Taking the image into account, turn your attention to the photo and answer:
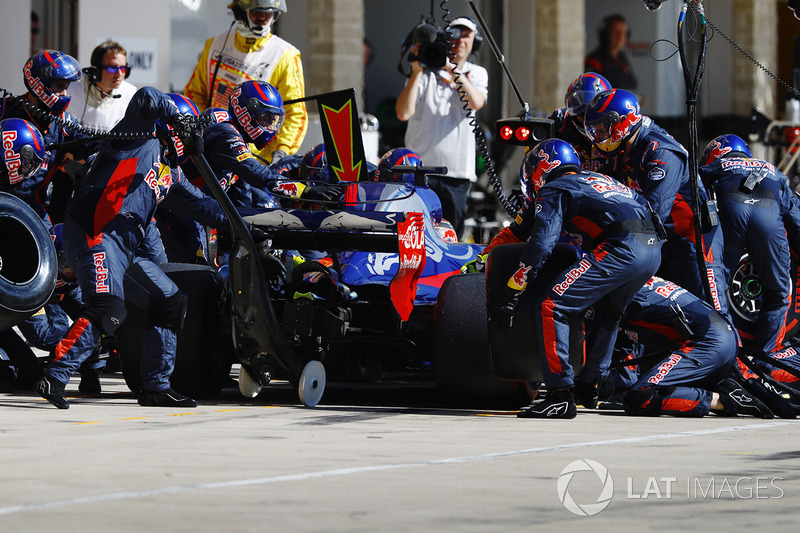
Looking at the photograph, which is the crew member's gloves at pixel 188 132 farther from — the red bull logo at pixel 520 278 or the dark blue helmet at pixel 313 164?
the dark blue helmet at pixel 313 164

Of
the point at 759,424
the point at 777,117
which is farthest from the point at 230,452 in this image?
the point at 777,117

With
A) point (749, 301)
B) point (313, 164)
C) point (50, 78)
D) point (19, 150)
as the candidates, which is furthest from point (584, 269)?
point (50, 78)

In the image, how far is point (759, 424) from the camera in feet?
25.4

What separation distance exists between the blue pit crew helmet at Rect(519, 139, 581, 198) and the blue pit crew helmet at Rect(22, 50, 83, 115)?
297 centimetres

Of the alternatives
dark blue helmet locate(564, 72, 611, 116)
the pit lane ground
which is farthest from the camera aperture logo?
dark blue helmet locate(564, 72, 611, 116)

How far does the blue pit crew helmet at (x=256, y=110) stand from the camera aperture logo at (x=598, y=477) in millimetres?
3705

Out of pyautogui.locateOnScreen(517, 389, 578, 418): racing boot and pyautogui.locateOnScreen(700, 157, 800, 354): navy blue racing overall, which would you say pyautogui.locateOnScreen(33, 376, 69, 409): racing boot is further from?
pyautogui.locateOnScreen(700, 157, 800, 354): navy blue racing overall

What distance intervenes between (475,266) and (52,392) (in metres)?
2.59

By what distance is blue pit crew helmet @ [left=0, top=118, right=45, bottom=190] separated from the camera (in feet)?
28.3

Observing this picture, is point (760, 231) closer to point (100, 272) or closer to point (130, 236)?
point (130, 236)

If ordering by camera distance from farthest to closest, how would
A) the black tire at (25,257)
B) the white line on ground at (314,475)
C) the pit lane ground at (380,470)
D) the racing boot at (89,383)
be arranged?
the racing boot at (89,383) → the black tire at (25,257) → the white line on ground at (314,475) → the pit lane ground at (380,470)

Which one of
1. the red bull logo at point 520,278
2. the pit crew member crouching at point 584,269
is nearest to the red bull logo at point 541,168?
the pit crew member crouching at point 584,269

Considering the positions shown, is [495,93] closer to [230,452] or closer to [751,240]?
[751,240]

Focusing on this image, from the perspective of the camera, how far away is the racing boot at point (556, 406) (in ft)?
25.7
